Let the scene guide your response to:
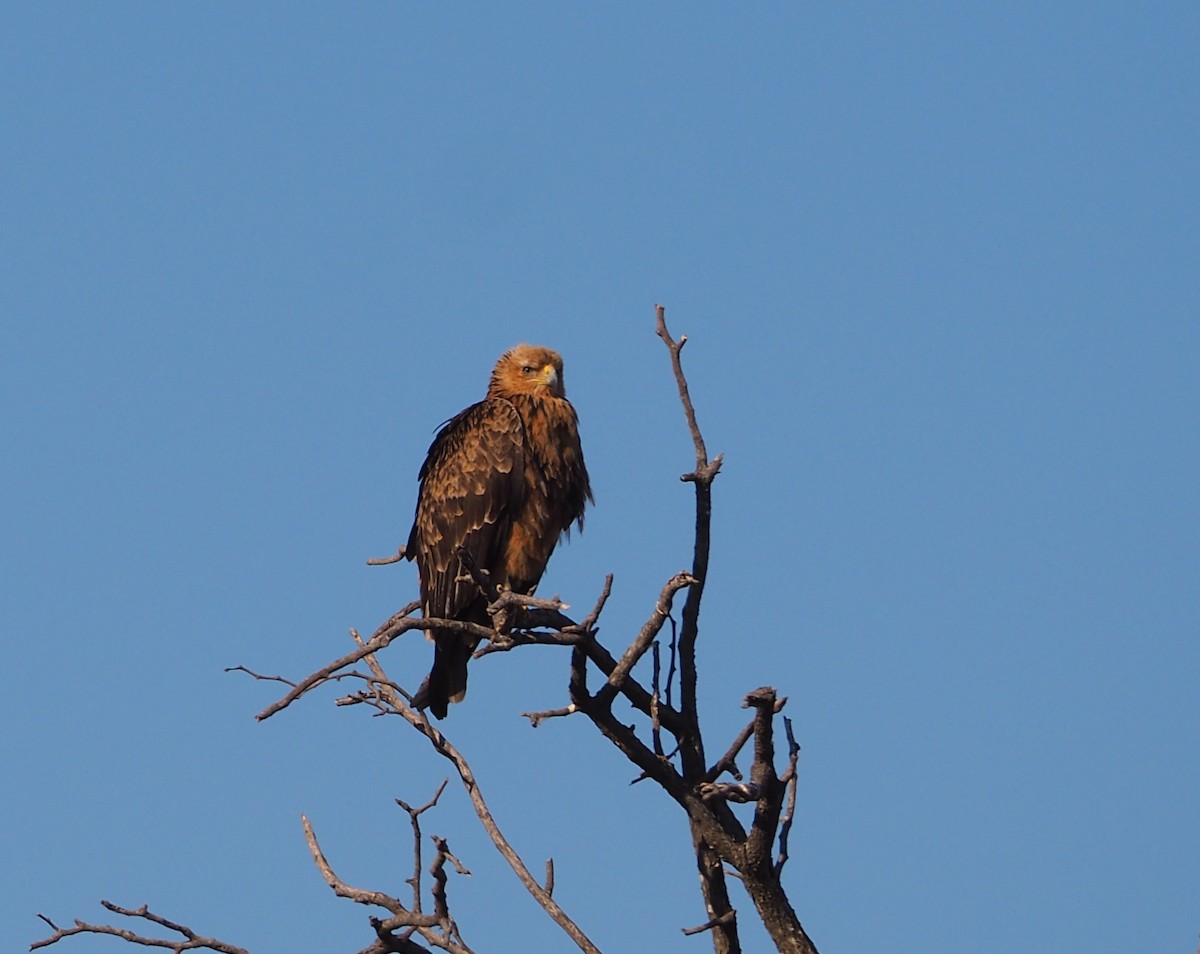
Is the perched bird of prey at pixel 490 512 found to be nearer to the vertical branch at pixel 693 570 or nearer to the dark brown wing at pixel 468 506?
the dark brown wing at pixel 468 506

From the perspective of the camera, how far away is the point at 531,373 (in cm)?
804

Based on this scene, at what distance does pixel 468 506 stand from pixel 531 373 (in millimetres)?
924

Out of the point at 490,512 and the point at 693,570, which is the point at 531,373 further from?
the point at 693,570

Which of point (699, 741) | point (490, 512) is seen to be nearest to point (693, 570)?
point (699, 741)

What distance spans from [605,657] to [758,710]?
0.98 m

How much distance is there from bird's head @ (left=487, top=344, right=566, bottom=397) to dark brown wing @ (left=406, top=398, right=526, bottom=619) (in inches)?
12.2

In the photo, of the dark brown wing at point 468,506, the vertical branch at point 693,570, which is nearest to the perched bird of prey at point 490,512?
the dark brown wing at point 468,506

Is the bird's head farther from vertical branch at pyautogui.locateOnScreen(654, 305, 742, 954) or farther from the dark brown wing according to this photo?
vertical branch at pyautogui.locateOnScreen(654, 305, 742, 954)

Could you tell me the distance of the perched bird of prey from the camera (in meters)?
7.31

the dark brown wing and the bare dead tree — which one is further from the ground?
the dark brown wing

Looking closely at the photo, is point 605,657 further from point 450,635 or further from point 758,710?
point 450,635

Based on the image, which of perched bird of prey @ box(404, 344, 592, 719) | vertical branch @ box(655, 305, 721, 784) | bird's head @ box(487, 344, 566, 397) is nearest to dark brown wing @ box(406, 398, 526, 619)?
perched bird of prey @ box(404, 344, 592, 719)

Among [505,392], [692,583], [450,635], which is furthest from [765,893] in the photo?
[505,392]

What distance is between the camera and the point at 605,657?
525cm
